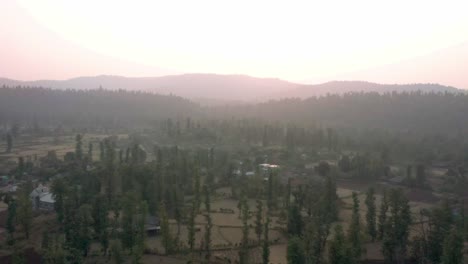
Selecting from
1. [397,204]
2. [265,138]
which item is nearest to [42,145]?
[265,138]

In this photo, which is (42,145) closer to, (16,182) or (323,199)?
(16,182)

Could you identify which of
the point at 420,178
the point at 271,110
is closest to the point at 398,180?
the point at 420,178

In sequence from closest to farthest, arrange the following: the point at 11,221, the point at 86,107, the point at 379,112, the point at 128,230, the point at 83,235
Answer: the point at 83,235
the point at 128,230
the point at 11,221
the point at 379,112
the point at 86,107

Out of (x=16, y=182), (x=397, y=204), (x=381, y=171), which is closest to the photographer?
(x=397, y=204)

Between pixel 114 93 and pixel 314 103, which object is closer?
pixel 314 103

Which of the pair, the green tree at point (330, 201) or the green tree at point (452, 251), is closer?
the green tree at point (452, 251)

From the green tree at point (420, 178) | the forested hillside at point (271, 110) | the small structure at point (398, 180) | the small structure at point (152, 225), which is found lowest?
the small structure at point (152, 225)

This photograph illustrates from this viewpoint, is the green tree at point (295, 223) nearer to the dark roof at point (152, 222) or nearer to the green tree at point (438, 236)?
the green tree at point (438, 236)

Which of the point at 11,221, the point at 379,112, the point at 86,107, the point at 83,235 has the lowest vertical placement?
the point at 11,221

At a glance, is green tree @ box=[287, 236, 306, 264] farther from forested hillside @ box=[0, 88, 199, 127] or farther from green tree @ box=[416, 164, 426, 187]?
forested hillside @ box=[0, 88, 199, 127]

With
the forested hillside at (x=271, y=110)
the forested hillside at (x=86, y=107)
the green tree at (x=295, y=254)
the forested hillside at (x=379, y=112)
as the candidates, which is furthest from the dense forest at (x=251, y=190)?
the forested hillside at (x=86, y=107)

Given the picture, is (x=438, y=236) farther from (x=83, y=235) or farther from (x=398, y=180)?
(x=398, y=180)
